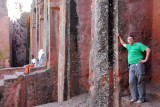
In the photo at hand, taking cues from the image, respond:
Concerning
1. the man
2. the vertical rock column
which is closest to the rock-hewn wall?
the man

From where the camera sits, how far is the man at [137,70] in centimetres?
325

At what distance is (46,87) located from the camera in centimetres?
735

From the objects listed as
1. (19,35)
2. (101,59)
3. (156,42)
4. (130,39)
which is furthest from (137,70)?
(19,35)

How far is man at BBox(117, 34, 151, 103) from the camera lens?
3254 millimetres

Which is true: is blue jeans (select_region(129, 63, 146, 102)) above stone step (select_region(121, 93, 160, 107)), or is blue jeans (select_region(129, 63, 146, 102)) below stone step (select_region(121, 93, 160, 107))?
above

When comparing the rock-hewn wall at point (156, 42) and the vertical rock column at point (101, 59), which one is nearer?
the vertical rock column at point (101, 59)

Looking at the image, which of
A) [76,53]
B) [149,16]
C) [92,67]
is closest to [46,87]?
[76,53]

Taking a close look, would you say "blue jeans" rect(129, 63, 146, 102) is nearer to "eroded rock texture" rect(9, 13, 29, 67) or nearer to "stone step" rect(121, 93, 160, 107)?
"stone step" rect(121, 93, 160, 107)

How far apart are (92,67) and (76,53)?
1.70 m

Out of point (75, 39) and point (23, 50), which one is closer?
point (75, 39)

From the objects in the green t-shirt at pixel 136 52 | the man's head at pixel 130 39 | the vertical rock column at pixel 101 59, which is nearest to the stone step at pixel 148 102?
the vertical rock column at pixel 101 59

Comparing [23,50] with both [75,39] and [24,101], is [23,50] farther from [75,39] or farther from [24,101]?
[75,39]

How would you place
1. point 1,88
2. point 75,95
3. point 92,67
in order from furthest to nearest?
point 1,88 → point 75,95 → point 92,67

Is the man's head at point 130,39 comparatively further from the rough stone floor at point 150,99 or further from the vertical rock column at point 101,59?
the rough stone floor at point 150,99
